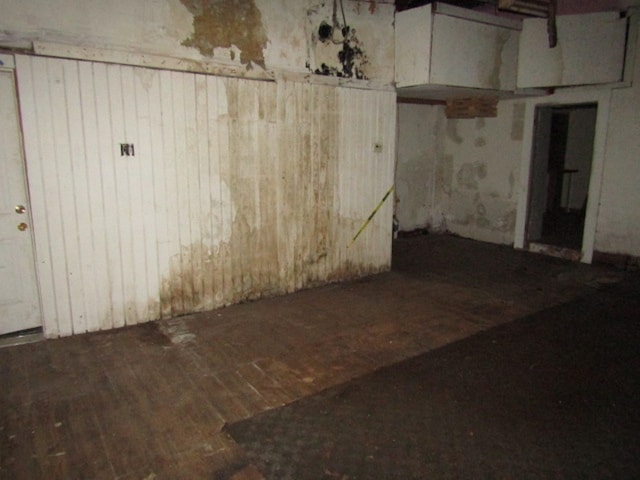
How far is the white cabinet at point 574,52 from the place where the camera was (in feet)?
19.6

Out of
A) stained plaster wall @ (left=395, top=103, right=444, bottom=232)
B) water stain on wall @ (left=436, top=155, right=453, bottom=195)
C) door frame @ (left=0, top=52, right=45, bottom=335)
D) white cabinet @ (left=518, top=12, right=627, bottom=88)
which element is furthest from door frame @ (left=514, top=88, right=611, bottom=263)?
door frame @ (left=0, top=52, right=45, bottom=335)

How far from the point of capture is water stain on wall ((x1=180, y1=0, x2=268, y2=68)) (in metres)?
4.30

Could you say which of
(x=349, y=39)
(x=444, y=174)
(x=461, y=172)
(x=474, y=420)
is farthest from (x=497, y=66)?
(x=474, y=420)

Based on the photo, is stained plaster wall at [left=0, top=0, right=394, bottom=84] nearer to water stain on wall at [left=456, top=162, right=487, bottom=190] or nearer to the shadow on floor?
water stain on wall at [left=456, top=162, right=487, bottom=190]

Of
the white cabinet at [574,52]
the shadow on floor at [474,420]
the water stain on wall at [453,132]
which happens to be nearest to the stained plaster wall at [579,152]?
the water stain on wall at [453,132]

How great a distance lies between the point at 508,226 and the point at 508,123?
72.0 inches

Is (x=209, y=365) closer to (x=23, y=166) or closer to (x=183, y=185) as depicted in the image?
(x=183, y=185)

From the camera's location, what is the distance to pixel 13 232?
12.6ft

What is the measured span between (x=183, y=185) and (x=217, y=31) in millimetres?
1620

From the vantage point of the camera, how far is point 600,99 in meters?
6.34

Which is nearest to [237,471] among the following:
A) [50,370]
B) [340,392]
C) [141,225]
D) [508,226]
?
[340,392]

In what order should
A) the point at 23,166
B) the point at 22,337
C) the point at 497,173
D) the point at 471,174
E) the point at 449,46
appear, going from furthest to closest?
the point at 471,174 → the point at 497,173 → the point at 449,46 → the point at 22,337 → the point at 23,166

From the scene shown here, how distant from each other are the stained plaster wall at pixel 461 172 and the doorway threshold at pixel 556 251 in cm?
47

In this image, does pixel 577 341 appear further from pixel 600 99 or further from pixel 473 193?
pixel 473 193
